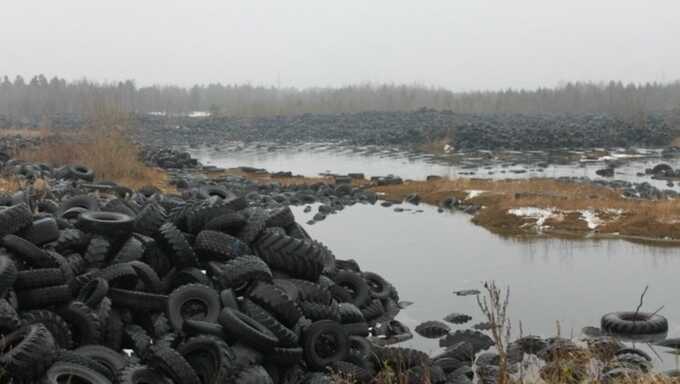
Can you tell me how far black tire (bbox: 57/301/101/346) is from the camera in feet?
25.4

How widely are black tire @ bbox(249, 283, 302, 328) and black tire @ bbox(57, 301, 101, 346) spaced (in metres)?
1.82

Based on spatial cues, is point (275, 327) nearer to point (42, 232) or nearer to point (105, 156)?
point (42, 232)

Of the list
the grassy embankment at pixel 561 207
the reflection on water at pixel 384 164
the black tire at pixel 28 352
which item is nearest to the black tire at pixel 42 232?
the black tire at pixel 28 352

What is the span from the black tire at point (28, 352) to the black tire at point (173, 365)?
0.93 meters

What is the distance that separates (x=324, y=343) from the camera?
851 centimetres

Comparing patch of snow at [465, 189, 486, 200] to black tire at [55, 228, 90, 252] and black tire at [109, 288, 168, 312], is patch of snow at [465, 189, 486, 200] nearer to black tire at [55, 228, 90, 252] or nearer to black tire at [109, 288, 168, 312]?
black tire at [55, 228, 90, 252]

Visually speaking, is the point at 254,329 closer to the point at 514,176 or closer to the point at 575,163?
the point at 514,176

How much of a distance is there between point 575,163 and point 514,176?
875 cm

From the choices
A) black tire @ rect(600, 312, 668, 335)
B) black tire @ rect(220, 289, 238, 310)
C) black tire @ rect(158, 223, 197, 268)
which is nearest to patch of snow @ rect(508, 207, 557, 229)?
black tire @ rect(600, 312, 668, 335)

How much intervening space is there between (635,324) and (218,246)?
601 centimetres

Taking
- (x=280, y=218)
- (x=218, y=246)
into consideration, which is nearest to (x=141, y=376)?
(x=218, y=246)

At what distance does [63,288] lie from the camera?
26.2 feet

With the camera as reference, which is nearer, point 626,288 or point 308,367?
point 308,367

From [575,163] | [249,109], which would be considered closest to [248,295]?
[575,163]
